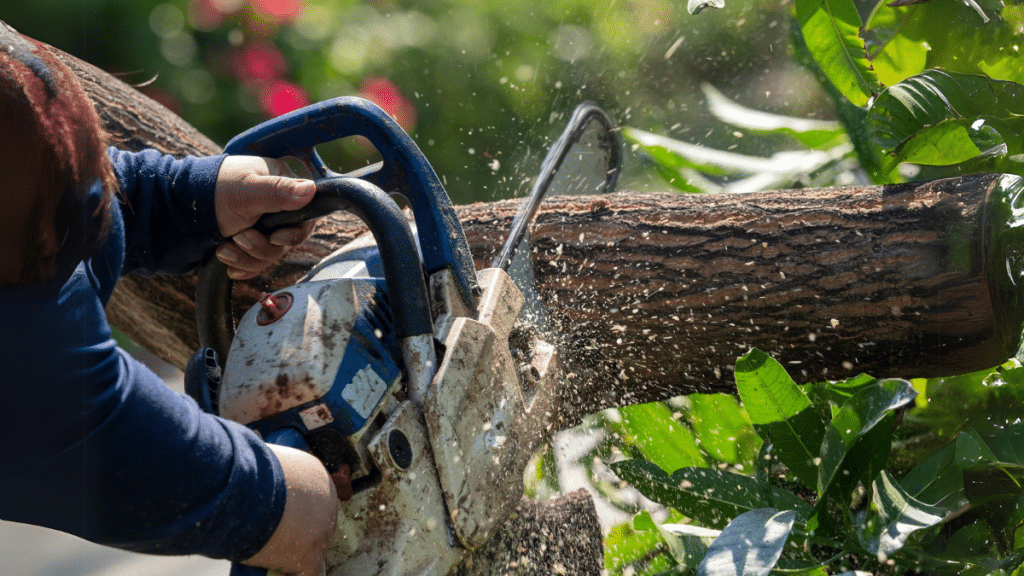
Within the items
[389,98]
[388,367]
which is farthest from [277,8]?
[388,367]

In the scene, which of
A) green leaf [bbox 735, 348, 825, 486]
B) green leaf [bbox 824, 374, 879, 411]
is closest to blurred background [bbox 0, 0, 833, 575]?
green leaf [bbox 824, 374, 879, 411]

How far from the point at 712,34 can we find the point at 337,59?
7.06ft

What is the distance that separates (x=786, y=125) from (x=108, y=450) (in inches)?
87.5

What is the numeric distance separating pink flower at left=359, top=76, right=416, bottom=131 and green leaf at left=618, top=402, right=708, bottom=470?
217 centimetres

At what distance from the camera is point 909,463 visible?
167 centimetres

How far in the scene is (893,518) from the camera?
1209 millimetres

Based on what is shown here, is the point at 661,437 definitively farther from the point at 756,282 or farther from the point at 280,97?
the point at 280,97

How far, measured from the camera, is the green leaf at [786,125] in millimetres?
2305

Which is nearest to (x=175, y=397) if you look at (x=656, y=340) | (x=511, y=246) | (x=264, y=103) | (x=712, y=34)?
(x=511, y=246)

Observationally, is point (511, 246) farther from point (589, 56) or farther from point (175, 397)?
point (589, 56)

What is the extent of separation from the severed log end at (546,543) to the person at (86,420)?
331 millimetres

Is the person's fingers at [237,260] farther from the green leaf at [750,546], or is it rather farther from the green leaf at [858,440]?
the green leaf at [858,440]

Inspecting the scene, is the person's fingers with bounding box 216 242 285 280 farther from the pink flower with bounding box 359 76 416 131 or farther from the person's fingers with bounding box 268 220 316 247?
the pink flower with bounding box 359 76 416 131

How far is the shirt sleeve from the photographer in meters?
1.36
